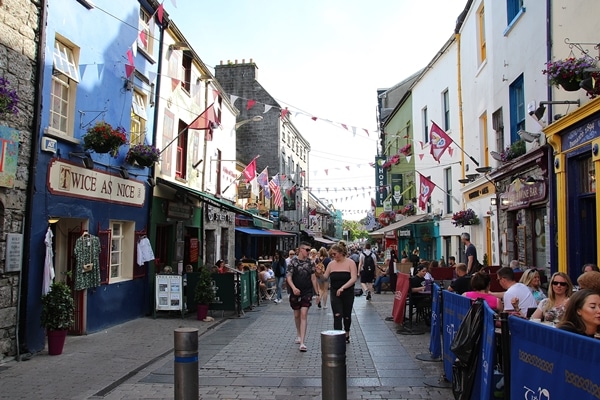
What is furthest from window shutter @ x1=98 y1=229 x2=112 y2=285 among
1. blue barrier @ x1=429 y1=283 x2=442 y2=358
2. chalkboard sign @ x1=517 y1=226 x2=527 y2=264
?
chalkboard sign @ x1=517 y1=226 x2=527 y2=264

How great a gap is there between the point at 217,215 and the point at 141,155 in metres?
8.03

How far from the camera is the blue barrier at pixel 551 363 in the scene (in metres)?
2.88

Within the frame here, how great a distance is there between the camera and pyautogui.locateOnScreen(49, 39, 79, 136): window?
903cm

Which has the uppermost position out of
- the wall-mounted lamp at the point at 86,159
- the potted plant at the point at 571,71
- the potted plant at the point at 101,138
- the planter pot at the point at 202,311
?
the potted plant at the point at 571,71

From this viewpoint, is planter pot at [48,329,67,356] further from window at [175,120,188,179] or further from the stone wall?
window at [175,120,188,179]

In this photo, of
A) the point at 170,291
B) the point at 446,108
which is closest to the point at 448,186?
the point at 446,108

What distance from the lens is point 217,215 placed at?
19.4 m

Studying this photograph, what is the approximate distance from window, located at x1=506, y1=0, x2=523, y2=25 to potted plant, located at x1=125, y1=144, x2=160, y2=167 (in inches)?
356

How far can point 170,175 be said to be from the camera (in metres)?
14.7

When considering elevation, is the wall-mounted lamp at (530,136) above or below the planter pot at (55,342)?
above

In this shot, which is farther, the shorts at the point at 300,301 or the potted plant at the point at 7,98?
the shorts at the point at 300,301

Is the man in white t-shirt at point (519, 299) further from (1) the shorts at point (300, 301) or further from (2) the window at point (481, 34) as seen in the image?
(2) the window at point (481, 34)

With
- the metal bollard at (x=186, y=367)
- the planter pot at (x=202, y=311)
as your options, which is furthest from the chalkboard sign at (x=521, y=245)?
the metal bollard at (x=186, y=367)

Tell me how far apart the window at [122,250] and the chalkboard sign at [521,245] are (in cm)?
893
